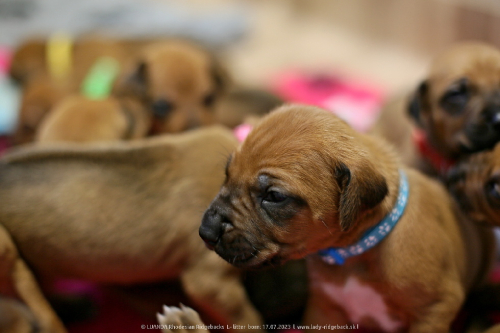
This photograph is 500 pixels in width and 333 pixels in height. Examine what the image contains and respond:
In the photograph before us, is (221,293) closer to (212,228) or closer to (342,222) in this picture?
(212,228)

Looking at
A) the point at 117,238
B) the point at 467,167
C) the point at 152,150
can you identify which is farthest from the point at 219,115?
the point at 467,167

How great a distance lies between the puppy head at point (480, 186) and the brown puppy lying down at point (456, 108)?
0.17 m

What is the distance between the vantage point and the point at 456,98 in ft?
10.1

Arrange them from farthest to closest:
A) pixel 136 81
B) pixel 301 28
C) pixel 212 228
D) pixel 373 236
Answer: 1. pixel 301 28
2. pixel 136 81
3. pixel 373 236
4. pixel 212 228

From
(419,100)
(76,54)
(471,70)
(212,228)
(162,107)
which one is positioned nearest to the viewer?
(212,228)

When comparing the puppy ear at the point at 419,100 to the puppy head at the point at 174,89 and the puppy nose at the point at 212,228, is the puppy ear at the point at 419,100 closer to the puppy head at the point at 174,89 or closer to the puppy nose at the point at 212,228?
the puppy head at the point at 174,89

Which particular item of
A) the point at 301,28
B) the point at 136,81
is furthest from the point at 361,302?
the point at 301,28

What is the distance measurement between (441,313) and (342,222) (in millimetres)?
721

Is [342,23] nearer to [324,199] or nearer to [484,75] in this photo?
[484,75]

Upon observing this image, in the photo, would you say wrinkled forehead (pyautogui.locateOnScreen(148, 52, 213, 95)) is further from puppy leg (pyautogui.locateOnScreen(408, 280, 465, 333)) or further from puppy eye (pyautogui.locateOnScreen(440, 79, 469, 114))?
puppy leg (pyautogui.locateOnScreen(408, 280, 465, 333))

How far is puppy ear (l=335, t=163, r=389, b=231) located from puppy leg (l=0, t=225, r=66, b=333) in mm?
1562

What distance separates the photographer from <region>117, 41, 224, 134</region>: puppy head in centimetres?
385

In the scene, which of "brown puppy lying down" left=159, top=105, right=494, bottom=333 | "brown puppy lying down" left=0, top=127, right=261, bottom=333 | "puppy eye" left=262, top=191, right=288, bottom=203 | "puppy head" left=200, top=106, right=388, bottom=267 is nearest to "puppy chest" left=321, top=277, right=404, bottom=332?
"brown puppy lying down" left=159, top=105, right=494, bottom=333

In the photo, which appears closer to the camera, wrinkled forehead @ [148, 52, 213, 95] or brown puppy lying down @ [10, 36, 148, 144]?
wrinkled forehead @ [148, 52, 213, 95]
